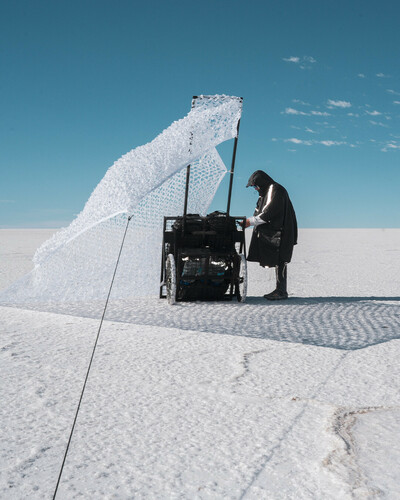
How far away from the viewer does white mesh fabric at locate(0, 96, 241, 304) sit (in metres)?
4.30

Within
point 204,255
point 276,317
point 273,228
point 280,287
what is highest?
point 273,228

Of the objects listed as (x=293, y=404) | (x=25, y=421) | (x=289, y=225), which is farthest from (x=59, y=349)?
(x=289, y=225)

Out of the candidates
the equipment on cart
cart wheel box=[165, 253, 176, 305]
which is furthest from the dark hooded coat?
cart wheel box=[165, 253, 176, 305]

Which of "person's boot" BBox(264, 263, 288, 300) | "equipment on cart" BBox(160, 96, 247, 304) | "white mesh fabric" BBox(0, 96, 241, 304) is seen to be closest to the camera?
"white mesh fabric" BBox(0, 96, 241, 304)

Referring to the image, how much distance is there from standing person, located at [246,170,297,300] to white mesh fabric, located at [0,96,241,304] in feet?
1.86

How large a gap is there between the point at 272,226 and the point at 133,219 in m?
1.64

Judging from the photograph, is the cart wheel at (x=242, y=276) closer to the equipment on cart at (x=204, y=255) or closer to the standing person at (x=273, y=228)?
the equipment on cart at (x=204, y=255)

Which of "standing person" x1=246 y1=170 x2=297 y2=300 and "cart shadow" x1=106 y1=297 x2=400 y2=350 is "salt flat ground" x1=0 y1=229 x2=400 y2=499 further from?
"standing person" x1=246 y1=170 x2=297 y2=300

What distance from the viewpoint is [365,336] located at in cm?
397

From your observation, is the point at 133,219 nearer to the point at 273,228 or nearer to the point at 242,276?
the point at 242,276

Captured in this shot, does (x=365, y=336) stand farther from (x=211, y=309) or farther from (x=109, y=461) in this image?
(x=109, y=461)

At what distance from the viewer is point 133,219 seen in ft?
16.5

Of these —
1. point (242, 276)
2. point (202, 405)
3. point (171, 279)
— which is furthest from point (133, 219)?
point (202, 405)

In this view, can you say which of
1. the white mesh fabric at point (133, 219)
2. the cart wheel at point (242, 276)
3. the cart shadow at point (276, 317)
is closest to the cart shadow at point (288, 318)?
the cart shadow at point (276, 317)
